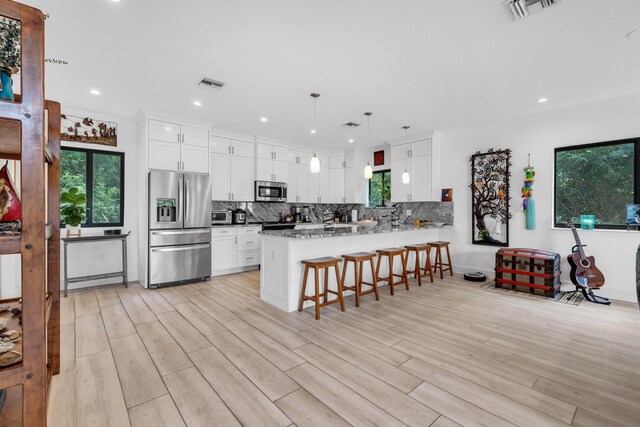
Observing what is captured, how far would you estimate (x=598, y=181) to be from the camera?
14.1ft

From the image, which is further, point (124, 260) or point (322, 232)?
point (124, 260)

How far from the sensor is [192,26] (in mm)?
2451

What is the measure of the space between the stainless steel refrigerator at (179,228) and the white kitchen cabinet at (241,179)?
794mm

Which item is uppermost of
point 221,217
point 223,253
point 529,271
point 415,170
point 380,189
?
point 415,170

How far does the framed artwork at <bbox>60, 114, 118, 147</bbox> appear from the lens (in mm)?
4434

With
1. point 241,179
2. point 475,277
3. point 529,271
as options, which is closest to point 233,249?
point 241,179

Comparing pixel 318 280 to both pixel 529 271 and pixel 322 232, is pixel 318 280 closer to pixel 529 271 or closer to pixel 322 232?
pixel 322 232

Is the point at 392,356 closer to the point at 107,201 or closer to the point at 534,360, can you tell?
the point at 534,360

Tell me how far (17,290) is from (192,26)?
3440 millimetres

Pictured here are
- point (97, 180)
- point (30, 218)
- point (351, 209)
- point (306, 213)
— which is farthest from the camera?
point (351, 209)

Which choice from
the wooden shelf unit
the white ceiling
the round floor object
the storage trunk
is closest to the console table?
the white ceiling

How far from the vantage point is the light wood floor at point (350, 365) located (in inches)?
71.8

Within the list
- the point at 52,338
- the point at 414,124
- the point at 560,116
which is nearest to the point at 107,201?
the point at 52,338

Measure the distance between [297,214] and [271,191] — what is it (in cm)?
106
